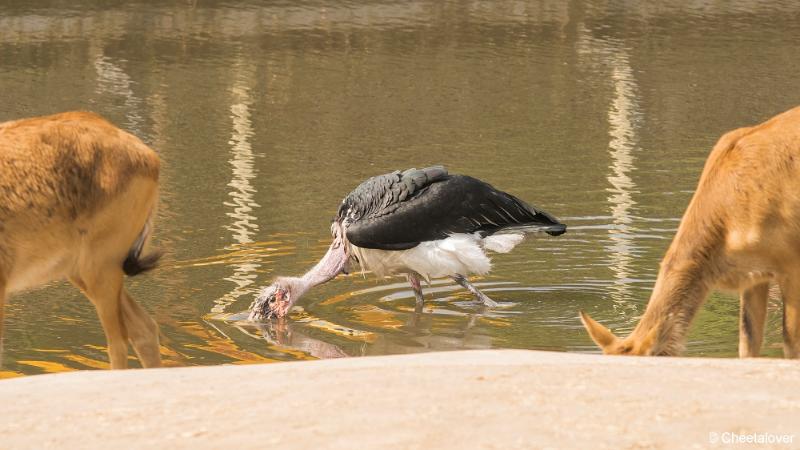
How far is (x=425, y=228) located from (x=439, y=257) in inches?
9.6

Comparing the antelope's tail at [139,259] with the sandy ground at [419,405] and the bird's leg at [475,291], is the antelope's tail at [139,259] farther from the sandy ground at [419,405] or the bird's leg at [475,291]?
the bird's leg at [475,291]

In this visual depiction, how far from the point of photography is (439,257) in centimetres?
992

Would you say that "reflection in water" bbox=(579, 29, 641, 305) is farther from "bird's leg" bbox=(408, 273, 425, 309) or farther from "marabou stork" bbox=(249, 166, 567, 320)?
"bird's leg" bbox=(408, 273, 425, 309)

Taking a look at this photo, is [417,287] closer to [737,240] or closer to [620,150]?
[737,240]

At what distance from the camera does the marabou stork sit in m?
9.88

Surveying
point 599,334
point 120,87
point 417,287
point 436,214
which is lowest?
point 120,87

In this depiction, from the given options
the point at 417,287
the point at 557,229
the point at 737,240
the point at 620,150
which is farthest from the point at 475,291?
the point at 620,150

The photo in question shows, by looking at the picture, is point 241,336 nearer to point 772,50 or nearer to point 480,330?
point 480,330

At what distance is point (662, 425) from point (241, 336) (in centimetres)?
486

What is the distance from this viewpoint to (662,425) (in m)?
4.66

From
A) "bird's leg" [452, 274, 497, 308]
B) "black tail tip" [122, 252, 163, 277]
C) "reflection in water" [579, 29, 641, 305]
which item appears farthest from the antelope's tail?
"reflection in water" [579, 29, 641, 305]

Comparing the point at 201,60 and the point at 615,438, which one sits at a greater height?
the point at 615,438

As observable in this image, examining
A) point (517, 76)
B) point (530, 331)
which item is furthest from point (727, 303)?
point (517, 76)

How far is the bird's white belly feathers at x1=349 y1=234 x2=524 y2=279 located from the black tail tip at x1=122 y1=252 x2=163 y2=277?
283 centimetres
